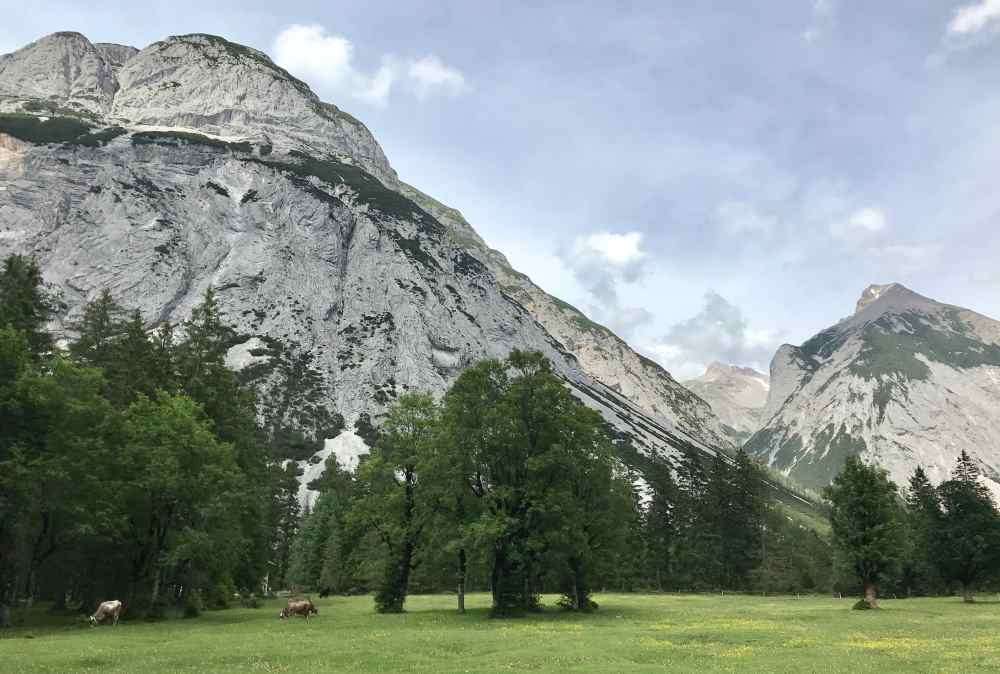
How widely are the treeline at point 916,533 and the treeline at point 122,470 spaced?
5432 cm

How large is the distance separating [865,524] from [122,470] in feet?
208

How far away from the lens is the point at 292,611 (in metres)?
47.4

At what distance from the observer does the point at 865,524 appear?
60.9 metres

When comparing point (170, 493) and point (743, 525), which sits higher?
point (170, 493)

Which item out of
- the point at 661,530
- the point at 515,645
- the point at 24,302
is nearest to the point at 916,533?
the point at 661,530

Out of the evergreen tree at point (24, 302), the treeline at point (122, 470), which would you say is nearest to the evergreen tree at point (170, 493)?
the treeline at point (122, 470)

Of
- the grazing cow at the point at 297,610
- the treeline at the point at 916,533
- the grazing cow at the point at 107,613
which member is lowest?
the grazing cow at the point at 297,610

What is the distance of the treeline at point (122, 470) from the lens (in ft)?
122

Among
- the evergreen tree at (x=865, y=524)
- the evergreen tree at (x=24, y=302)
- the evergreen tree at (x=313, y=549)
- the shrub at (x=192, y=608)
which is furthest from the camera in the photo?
the evergreen tree at (x=313, y=549)

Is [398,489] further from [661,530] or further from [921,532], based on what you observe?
[921,532]

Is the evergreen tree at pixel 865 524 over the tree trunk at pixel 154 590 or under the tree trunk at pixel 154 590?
over

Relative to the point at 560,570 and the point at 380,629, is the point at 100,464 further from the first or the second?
the point at 560,570

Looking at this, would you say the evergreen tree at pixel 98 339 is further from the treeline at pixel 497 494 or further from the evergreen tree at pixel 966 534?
the evergreen tree at pixel 966 534

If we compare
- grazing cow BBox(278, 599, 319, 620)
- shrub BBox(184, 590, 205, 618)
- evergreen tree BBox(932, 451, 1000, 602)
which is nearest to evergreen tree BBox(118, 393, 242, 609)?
shrub BBox(184, 590, 205, 618)
